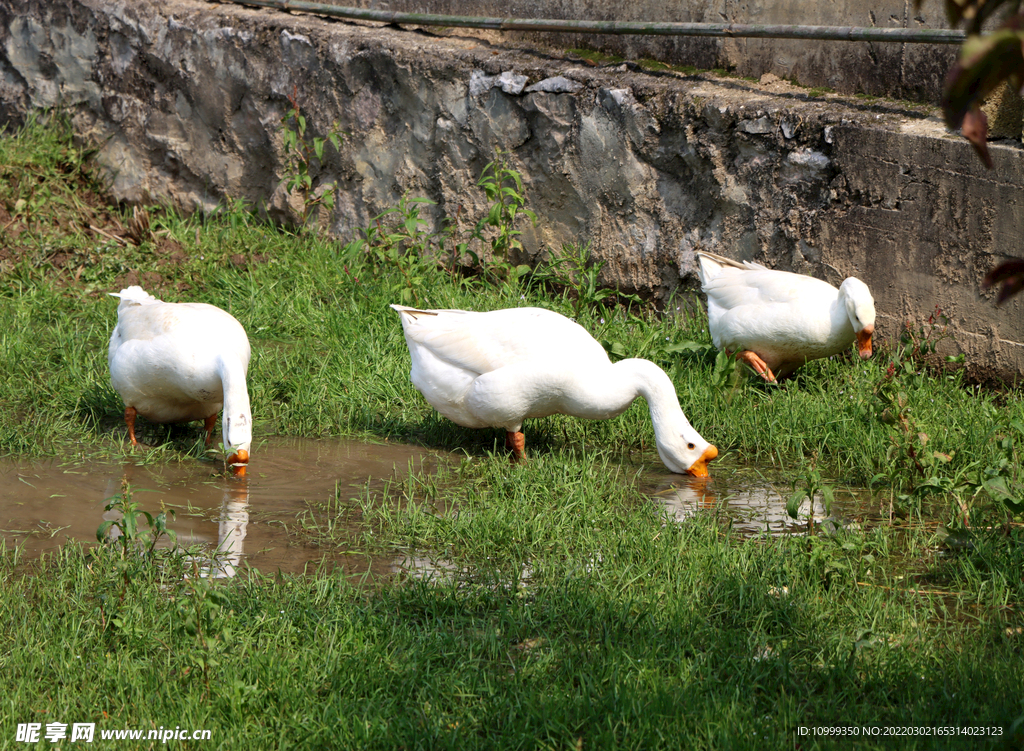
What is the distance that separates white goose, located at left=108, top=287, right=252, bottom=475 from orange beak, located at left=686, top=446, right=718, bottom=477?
2.00 metres

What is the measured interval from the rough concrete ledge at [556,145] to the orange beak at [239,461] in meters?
2.95

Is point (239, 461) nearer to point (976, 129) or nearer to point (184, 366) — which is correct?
point (184, 366)

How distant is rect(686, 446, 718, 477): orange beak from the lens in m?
4.35

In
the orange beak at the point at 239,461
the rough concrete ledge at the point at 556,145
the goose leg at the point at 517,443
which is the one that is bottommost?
the orange beak at the point at 239,461

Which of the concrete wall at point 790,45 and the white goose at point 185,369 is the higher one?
the concrete wall at point 790,45

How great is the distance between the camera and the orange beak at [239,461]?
4.28 metres

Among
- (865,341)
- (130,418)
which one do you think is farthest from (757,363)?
(130,418)

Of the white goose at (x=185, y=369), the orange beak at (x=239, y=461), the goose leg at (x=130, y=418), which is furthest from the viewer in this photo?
the goose leg at (x=130, y=418)

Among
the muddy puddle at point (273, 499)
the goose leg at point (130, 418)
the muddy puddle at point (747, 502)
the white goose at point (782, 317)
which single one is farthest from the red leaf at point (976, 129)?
the goose leg at point (130, 418)

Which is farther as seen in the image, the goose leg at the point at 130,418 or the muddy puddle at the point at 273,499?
the goose leg at the point at 130,418

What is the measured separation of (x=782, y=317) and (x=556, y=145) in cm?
208

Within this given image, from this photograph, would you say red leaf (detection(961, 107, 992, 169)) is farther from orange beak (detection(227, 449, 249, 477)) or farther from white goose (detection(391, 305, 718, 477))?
orange beak (detection(227, 449, 249, 477))

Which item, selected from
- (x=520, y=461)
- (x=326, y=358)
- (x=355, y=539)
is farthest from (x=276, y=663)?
(x=326, y=358)

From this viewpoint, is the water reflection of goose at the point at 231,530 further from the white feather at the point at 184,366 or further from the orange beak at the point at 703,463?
the orange beak at the point at 703,463
